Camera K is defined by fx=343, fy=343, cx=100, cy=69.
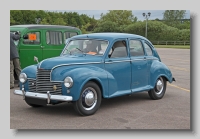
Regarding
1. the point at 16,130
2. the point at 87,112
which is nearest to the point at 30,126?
the point at 16,130

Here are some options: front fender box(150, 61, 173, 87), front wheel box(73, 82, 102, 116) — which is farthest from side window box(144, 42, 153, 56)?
front wheel box(73, 82, 102, 116)

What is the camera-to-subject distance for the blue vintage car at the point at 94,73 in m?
7.07

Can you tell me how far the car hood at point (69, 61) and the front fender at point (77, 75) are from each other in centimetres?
11

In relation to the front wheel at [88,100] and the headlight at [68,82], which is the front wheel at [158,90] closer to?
the front wheel at [88,100]

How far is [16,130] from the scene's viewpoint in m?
6.29

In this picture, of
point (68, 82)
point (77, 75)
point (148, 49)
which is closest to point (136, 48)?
point (148, 49)

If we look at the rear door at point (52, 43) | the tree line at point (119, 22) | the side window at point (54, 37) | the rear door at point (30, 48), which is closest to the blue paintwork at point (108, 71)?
the rear door at point (30, 48)

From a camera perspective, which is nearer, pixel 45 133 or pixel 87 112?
pixel 45 133

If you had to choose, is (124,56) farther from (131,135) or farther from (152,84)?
(131,135)

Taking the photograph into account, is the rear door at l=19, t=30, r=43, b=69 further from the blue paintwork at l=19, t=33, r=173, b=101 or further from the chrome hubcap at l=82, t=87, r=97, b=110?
the chrome hubcap at l=82, t=87, r=97, b=110

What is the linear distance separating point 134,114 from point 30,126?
232 cm

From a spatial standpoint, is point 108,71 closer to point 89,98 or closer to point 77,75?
point 89,98

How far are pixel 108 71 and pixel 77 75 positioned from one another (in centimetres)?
114

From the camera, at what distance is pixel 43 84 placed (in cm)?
727
